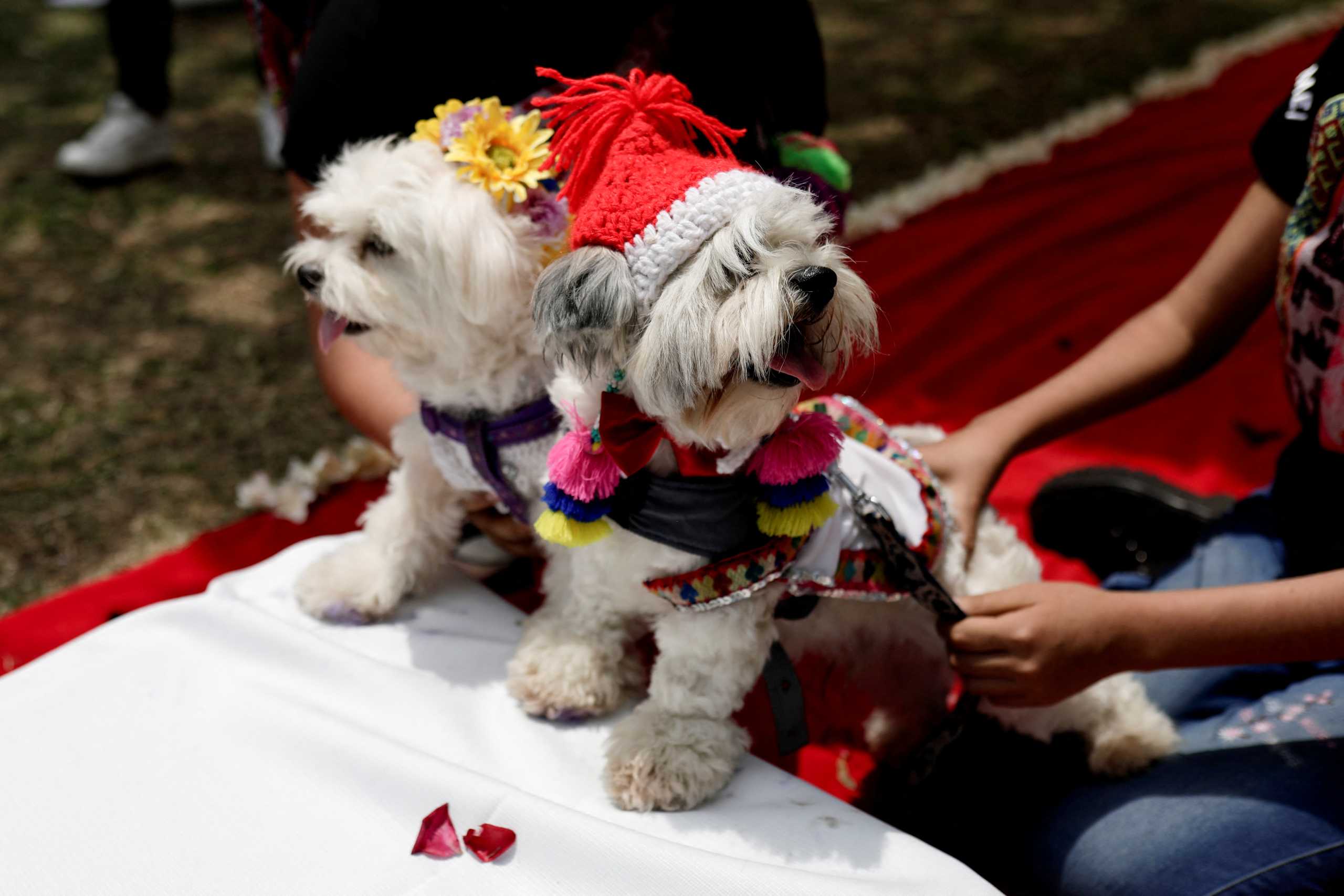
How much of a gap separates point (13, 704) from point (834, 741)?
4.36ft

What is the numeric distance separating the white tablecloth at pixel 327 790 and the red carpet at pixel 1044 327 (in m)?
0.50

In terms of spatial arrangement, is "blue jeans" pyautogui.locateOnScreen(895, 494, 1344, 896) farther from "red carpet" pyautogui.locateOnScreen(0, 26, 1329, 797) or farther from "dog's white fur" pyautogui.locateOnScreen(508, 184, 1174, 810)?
"red carpet" pyautogui.locateOnScreen(0, 26, 1329, 797)

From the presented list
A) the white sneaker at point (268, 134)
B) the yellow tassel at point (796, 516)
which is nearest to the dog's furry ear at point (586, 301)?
the yellow tassel at point (796, 516)

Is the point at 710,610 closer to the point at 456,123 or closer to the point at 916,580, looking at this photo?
the point at 916,580

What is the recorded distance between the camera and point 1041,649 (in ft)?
4.43

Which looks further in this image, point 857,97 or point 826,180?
point 857,97

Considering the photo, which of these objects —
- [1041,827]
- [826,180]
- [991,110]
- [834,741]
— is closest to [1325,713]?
[1041,827]

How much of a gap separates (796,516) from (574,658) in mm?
429

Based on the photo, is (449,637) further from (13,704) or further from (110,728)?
(13,704)

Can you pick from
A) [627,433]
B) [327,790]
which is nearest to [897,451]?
[627,433]

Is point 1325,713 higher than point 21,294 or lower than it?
higher

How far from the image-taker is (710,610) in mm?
1352

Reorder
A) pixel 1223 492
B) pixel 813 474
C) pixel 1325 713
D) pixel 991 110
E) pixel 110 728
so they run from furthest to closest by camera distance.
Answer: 1. pixel 991 110
2. pixel 1223 492
3. pixel 1325 713
4. pixel 110 728
5. pixel 813 474

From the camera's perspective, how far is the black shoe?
→ 2.05 metres
